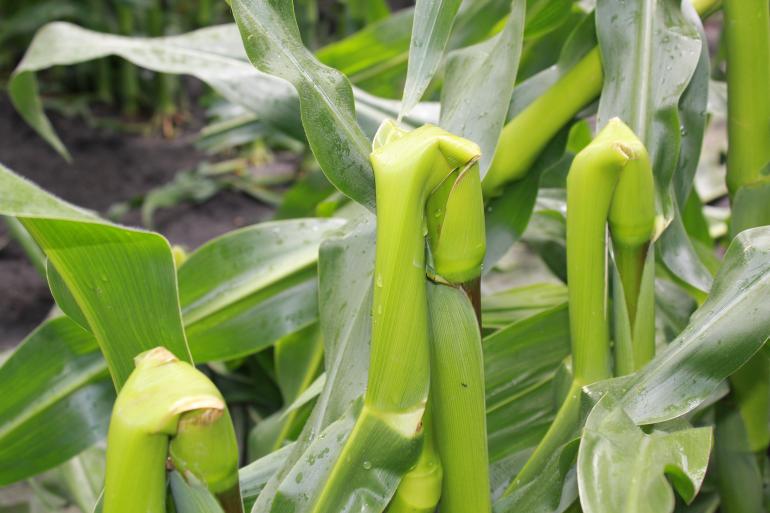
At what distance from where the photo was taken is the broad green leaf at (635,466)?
0.30m

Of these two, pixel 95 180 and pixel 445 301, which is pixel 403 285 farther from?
pixel 95 180

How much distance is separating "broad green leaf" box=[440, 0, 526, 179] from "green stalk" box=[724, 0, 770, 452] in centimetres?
13

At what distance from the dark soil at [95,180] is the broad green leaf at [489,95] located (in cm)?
94

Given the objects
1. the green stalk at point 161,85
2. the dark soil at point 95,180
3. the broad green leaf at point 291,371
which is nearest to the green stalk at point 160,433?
the broad green leaf at point 291,371

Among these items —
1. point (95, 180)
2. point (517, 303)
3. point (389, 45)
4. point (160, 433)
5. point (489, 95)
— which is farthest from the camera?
point (95, 180)

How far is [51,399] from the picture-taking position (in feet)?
1.81

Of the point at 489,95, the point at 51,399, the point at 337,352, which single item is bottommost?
the point at 51,399

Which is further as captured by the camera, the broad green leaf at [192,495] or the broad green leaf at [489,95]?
the broad green leaf at [489,95]

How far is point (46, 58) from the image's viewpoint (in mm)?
668

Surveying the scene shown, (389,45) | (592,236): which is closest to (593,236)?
(592,236)

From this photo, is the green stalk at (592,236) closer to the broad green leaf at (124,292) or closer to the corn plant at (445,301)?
the corn plant at (445,301)

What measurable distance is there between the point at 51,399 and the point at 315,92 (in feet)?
1.01

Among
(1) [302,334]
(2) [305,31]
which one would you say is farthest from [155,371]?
(2) [305,31]

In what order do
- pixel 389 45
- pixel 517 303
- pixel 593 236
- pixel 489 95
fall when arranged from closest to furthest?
pixel 593 236, pixel 489 95, pixel 517 303, pixel 389 45
